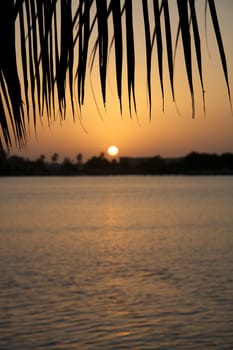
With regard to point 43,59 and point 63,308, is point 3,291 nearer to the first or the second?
point 63,308

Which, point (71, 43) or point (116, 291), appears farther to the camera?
point (116, 291)

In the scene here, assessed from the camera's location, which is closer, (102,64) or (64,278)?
(102,64)

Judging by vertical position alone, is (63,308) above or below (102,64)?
below

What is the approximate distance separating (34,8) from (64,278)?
23.1m

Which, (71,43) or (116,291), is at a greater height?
(71,43)

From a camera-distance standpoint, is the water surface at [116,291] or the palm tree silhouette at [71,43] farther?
the water surface at [116,291]

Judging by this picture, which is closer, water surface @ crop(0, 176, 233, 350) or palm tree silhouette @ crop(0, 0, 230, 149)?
palm tree silhouette @ crop(0, 0, 230, 149)

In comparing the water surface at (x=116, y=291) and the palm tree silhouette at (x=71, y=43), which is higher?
the palm tree silhouette at (x=71, y=43)

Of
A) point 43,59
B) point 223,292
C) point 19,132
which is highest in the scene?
point 43,59

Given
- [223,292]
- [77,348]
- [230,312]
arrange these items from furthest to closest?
[223,292] → [230,312] → [77,348]

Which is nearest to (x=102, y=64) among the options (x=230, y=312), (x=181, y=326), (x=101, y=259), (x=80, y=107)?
(x=80, y=107)

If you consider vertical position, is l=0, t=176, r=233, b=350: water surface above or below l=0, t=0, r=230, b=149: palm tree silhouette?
below

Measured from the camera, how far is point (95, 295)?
2088cm

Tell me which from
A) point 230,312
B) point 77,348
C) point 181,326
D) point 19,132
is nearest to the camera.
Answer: point 19,132
